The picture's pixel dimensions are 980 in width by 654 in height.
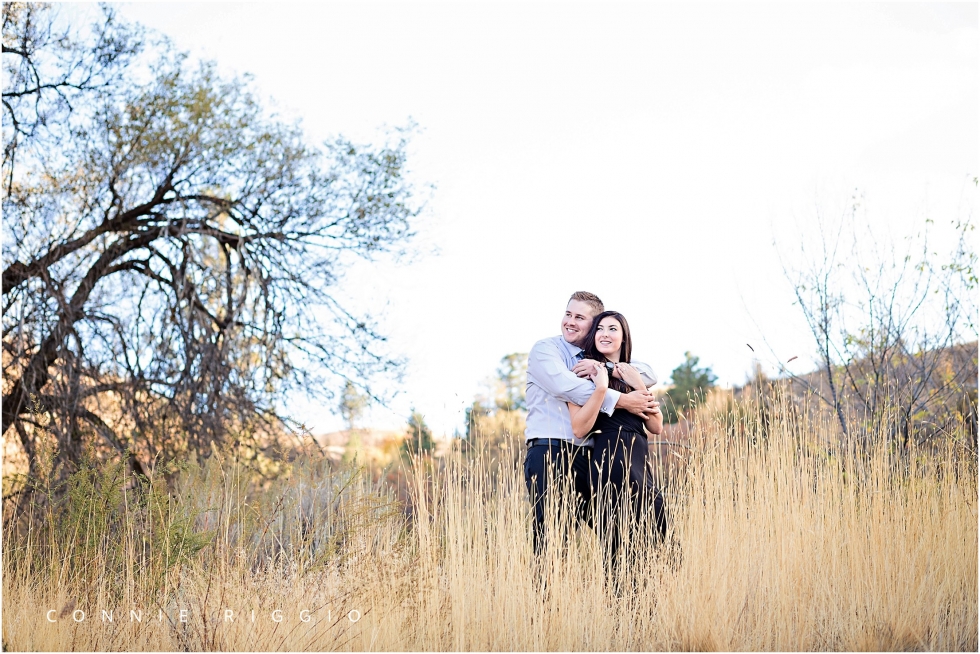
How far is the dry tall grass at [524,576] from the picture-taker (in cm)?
348

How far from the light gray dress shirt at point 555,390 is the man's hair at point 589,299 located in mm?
264

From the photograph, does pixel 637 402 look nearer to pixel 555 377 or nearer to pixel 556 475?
pixel 555 377

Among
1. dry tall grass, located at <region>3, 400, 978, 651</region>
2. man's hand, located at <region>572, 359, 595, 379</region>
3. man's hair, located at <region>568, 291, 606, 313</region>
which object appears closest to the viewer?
dry tall grass, located at <region>3, 400, 978, 651</region>

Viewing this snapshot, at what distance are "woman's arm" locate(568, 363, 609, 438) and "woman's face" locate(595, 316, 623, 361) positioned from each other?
192mm

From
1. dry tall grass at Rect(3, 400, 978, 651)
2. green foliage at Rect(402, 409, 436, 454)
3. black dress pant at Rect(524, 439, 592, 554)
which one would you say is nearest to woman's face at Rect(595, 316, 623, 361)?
black dress pant at Rect(524, 439, 592, 554)

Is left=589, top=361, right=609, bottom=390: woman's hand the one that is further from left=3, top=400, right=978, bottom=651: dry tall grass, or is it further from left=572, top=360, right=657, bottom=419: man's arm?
left=3, top=400, right=978, bottom=651: dry tall grass

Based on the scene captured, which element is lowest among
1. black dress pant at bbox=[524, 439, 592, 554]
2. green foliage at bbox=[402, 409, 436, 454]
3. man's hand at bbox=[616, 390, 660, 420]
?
black dress pant at bbox=[524, 439, 592, 554]

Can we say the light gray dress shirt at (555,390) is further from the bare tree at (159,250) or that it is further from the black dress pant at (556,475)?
the bare tree at (159,250)

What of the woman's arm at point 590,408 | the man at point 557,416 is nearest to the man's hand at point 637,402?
the man at point 557,416

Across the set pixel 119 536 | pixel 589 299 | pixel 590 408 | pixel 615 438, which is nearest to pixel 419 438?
pixel 590 408

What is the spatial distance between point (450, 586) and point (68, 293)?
461 centimetres

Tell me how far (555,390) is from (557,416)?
0.62ft

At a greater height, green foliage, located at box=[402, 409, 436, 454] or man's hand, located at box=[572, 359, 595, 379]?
man's hand, located at box=[572, 359, 595, 379]

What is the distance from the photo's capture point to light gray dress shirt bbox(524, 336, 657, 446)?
3.79m
